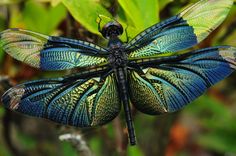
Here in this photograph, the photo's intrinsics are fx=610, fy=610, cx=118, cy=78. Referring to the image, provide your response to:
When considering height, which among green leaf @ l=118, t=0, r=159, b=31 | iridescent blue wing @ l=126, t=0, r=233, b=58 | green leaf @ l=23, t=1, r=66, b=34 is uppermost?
green leaf @ l=23, t=1, r=66, b=34

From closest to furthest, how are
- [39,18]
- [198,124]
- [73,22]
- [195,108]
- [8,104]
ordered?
[8,104] < [73,22] < [39,18] < [195,108] < [198,124]

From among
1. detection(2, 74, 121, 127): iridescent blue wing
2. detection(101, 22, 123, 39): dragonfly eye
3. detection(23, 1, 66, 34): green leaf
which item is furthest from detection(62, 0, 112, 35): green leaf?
detection(23, 1, 66, 34): green leaf

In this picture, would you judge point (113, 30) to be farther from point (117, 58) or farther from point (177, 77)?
point (177, 77)

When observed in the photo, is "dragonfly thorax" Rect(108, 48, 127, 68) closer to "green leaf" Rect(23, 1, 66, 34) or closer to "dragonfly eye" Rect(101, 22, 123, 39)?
"dragonfly eye" Rect(101, 22, 123, 39)

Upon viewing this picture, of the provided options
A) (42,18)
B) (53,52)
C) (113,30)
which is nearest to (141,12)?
(113,30)

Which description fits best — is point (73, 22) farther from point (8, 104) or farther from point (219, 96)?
point (219, 96)

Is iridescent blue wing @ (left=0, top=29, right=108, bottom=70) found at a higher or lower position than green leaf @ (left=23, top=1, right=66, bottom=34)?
lower

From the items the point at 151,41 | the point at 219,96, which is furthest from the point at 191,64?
the point at 219,96

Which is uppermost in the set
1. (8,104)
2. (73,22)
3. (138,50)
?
(73,22)
